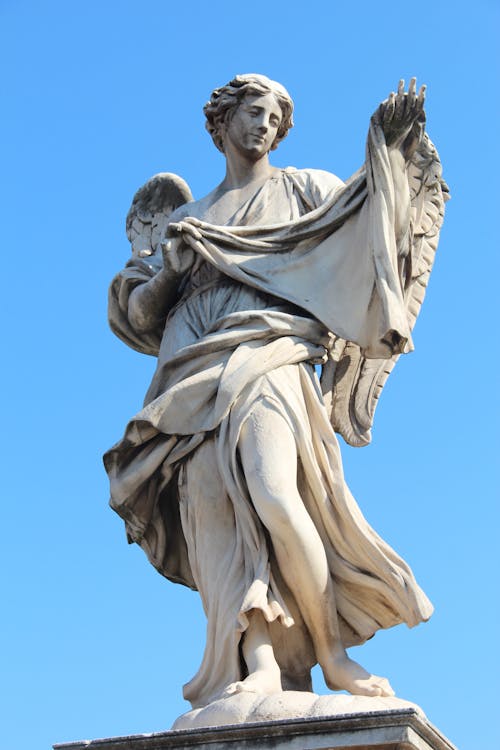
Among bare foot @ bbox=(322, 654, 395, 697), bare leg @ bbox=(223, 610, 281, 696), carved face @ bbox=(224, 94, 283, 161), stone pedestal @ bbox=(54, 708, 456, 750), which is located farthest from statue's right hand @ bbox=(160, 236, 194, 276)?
stone pedestal @ bbox=(54, 708, 456, 750)

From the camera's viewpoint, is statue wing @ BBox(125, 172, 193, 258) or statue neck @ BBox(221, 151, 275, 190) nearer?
statue neck @ BBox(221, 151, 275, 190)

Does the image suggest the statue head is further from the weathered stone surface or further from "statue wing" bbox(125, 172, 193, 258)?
the weathered stone surface

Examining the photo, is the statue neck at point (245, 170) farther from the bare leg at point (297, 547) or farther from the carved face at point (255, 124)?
the bare leg at point (297, 547)

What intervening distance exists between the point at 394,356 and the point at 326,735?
267 centimetres

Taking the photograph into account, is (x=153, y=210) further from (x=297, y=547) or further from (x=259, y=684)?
(x=259, y=684)

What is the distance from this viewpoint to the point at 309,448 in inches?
325

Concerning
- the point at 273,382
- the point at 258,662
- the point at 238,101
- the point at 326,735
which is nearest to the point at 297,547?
the point at 258,662

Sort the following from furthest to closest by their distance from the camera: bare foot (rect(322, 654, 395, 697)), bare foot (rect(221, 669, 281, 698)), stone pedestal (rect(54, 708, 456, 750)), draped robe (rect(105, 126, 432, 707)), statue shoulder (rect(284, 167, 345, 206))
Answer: statue shoulder (rect(284, 167, 345, 206)) → draped robe (rect(105, 126, 432, 707)) → bare foot (rect(322, 654, 395, 697)) → bare foot (rect(221, 669, 281, 698)) → stone pedestal (rect(54, 708, 456, 750))

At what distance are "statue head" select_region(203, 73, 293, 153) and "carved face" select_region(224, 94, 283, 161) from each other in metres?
0.03

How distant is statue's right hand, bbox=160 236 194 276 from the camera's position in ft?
29.3

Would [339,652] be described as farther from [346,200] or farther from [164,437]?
[346,200]

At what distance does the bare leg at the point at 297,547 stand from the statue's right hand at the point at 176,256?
130 centimetres

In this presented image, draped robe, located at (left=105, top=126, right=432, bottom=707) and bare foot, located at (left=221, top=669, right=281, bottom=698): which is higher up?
draped robe, located at (left=105, top=126, right=432, bottom=707)

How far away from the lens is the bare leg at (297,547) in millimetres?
7941
